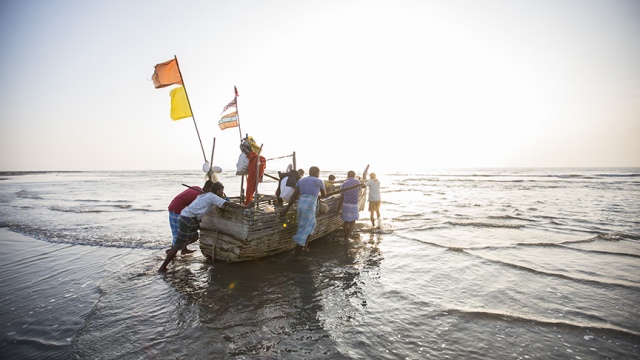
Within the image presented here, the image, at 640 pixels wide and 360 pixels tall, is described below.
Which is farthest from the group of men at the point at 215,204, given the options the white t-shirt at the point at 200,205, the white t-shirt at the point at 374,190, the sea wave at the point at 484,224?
the sea wave at the point at 484,224

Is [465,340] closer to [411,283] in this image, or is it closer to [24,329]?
[411,283]

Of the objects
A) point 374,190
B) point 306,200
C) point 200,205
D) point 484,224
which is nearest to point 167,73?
point 200,205

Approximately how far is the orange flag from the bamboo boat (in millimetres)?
4319

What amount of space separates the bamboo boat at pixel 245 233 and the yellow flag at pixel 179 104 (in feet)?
11.2

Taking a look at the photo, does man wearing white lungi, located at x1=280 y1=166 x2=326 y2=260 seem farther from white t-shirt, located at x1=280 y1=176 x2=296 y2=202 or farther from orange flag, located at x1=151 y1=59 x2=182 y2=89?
orange flag, located at x1=151 y1=59 x2=182 y2=89

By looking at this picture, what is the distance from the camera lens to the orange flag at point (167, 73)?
789 cm

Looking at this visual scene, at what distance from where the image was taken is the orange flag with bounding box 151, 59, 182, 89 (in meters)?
7.89

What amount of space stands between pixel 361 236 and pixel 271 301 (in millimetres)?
5867

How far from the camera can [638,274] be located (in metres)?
6.43

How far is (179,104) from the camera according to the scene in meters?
8.05

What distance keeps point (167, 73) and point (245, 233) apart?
18.2 feet

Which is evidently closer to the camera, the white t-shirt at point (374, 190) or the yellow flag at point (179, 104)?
the yellow flag at point (179, 104)

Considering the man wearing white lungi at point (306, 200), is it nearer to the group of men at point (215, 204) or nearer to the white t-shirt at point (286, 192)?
the group of men at point (215, 204)

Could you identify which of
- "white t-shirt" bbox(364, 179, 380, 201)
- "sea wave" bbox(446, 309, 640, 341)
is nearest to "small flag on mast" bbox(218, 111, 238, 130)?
A: "white t-shirt" bbox(364, 179, 380, 201)
